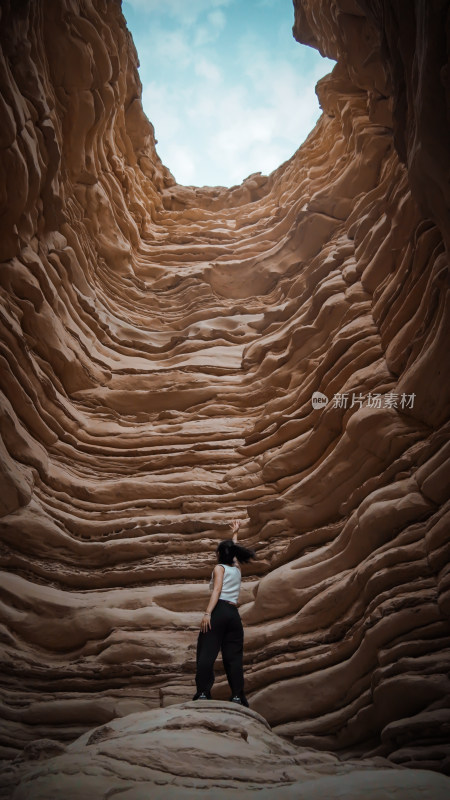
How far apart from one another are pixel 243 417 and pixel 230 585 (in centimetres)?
459

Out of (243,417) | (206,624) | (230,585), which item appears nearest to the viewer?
(206,624)

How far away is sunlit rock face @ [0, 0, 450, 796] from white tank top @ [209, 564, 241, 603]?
89 cm

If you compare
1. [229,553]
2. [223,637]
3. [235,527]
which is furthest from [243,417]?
[223,637]

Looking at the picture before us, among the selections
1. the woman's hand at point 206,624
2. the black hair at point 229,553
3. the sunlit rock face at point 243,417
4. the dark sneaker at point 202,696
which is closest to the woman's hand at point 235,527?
the sunlit rock face at point 243,417

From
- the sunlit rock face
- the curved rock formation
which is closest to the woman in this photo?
the sunlit rock face

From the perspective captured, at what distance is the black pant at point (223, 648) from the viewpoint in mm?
5191

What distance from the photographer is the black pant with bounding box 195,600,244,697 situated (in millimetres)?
5191

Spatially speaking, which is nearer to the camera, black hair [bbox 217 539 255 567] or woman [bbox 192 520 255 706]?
woman [bbox 192 520 255 706]

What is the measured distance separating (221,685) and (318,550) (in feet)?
6.48

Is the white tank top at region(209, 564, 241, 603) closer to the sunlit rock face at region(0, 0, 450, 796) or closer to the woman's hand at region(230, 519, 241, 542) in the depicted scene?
the sunlit rock face at region(0, 0, 450, 796)

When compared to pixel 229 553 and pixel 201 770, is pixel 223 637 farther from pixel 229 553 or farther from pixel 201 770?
pixel 201 770

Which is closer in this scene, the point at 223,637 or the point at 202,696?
the point at 202,696

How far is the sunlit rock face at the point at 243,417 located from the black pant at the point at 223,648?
623mm

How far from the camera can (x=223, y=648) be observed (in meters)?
5.46
